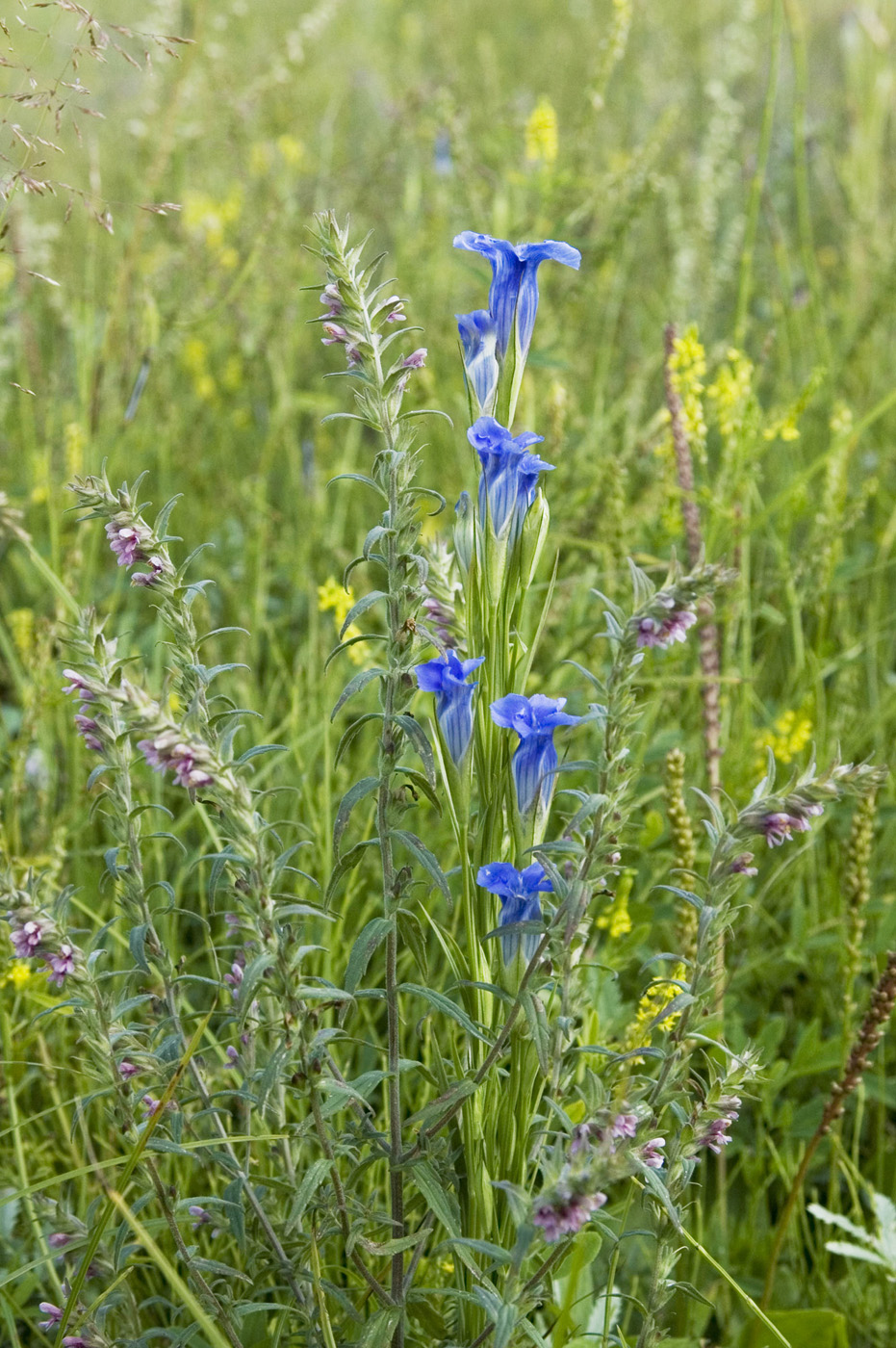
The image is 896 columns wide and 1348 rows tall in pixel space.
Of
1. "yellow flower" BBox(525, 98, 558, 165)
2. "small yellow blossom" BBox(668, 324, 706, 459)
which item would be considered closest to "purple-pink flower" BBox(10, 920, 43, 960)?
"small yellow blossom" BBox(668, 324, 706, 459)

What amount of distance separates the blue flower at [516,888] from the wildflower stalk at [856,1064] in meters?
0.44

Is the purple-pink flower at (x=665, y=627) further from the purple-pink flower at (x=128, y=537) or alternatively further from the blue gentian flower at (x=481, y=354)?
the purple-pink flower at (x=128, y=537)

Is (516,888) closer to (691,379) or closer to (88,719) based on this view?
(88,719)

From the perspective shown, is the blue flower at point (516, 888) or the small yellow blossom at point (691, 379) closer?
the blue flower at point (516, 888)

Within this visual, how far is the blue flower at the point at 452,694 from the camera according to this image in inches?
41.5

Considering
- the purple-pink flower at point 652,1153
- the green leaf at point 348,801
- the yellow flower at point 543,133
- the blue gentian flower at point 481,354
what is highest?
the yellow flower at point 543,133

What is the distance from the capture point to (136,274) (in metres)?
4.09

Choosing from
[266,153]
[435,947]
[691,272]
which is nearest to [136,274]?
[266,153]

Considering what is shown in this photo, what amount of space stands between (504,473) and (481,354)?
13 centimetres

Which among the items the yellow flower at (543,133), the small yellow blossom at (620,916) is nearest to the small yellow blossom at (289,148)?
the yellow flower at (543,133)

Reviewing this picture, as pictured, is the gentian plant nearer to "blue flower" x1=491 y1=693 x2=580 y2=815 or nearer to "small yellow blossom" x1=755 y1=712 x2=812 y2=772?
"blue flower" x1=491 y1=693 x2=580 y2=815

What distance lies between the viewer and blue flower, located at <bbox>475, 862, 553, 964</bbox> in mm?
1042

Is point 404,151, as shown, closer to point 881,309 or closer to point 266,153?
point 266,153

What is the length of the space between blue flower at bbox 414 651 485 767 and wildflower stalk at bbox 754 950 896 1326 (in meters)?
0.53
